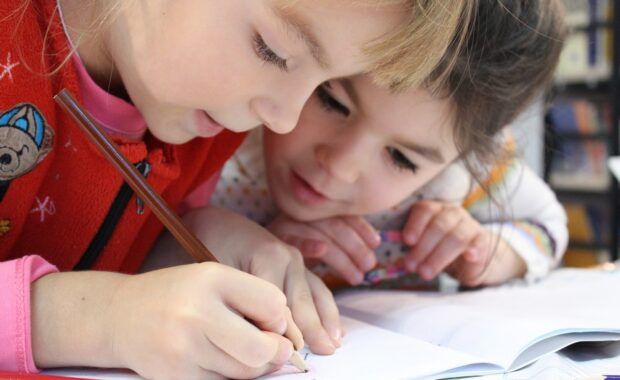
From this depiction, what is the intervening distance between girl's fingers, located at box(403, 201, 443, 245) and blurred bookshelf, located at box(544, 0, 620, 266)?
1.34 m

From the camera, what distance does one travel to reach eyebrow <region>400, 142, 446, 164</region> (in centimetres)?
67

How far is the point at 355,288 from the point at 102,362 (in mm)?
450

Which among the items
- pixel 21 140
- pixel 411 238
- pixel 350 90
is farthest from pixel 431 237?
pixel 21 140

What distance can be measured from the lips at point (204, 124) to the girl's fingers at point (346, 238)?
0.67 ft

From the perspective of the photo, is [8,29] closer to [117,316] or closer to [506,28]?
[117,316]

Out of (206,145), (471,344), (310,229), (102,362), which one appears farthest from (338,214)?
(102,362)

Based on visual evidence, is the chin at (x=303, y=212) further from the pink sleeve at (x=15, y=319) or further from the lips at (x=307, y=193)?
the pink sleeve at (x=15, y=319)

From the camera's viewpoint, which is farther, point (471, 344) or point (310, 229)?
point (310, 229)

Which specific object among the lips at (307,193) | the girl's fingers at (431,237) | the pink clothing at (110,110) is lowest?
the girl's fingers at (431,237)

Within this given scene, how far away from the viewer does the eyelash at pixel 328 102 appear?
0.68 metres

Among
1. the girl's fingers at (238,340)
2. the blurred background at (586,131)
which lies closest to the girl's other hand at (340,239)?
the girl's fingers at (238,340)

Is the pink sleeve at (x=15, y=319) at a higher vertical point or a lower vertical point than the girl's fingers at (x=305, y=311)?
higher

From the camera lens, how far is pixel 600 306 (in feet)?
2.05

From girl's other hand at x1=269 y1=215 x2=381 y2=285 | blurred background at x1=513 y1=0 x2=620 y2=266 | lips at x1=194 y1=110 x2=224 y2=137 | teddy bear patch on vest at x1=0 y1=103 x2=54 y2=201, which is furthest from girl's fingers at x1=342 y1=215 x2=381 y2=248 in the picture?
blurred background at x1=513 y1=0 x2=620 y2=266
